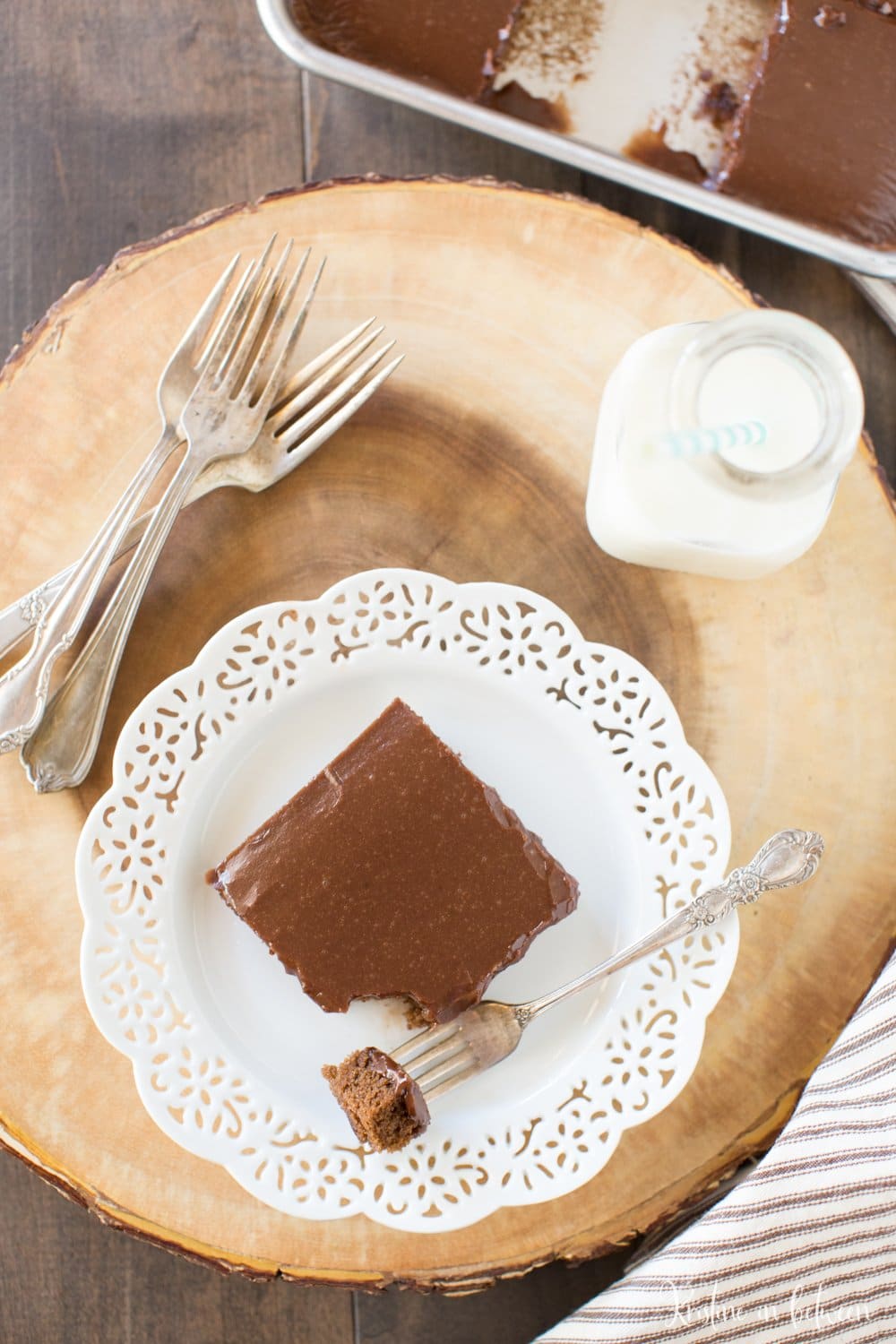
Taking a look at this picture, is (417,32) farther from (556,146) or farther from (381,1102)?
(381,1102)

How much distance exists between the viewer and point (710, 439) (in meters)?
1.42

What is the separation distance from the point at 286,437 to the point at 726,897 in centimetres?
93

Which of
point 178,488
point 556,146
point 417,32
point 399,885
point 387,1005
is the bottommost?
point 387,1005

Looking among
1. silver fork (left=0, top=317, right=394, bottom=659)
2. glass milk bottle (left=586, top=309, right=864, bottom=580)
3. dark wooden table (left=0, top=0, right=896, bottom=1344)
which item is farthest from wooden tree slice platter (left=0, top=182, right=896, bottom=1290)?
dark wooden table (left=0, top=0, right=896, bottom=1344)

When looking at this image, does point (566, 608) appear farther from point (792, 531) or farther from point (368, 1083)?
point (368, 1083)

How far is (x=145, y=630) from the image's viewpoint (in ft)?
5.64

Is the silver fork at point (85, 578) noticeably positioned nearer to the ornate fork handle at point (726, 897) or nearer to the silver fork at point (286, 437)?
the silver fork at point (286, 437)

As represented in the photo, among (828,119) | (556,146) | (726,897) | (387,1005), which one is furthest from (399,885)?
(828,119)

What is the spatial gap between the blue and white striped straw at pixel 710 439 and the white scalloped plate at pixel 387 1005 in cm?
31

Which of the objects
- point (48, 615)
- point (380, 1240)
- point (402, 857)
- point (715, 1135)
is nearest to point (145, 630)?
point (48, 615)

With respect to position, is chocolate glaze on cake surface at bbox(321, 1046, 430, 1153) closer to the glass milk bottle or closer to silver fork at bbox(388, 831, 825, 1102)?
silver fork at bbox(388, 831, 825, 1102)

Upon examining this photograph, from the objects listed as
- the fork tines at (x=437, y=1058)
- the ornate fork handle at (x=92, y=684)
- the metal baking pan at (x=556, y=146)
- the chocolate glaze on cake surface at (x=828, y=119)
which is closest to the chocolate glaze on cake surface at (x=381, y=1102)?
the fork tines at (x=437, y=1058)

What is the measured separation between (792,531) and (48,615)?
3.54 feet

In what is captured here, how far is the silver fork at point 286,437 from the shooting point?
1650mm
